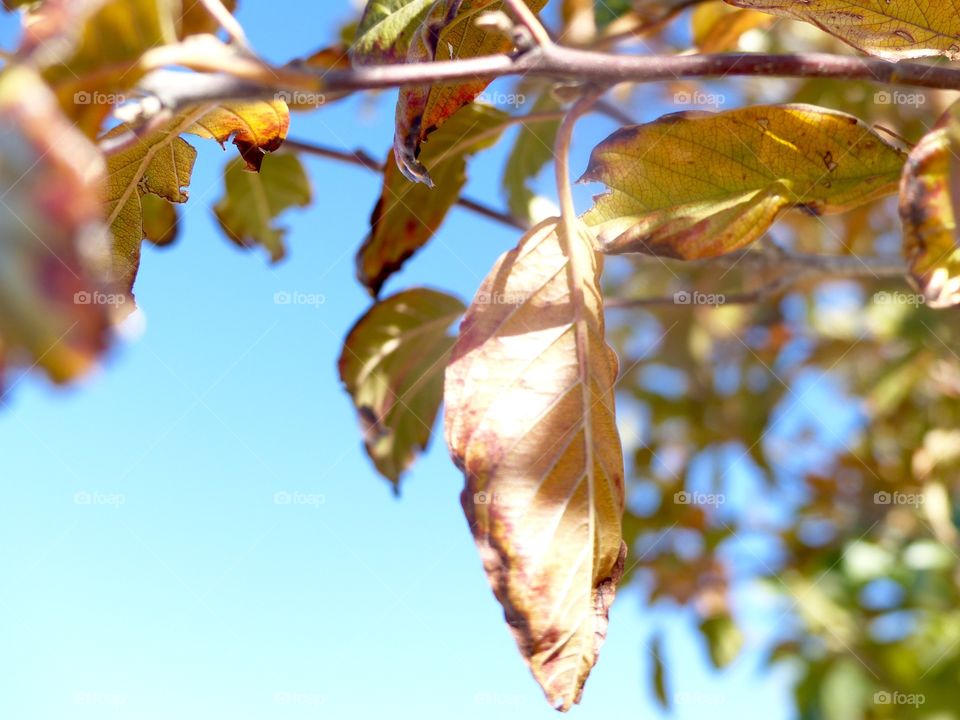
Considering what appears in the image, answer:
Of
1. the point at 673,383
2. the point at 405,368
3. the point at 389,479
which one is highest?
the point at 405,368

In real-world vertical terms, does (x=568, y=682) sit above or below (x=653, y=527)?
above

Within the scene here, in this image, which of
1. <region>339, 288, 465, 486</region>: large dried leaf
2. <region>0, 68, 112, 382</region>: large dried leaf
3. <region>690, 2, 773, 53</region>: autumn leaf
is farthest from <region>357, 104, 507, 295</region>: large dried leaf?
<region>0, 68, 112, 382</region>: large dried leaf

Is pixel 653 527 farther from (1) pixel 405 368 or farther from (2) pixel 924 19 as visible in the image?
(2) pixel 924 19

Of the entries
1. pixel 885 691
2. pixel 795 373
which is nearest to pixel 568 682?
pixel 885 691

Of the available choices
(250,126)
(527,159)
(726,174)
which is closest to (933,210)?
(726,174)

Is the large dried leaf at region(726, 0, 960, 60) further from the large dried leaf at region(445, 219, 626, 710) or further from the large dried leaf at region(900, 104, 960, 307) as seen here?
the large dried leaf at region(445, 219, 626, 710)

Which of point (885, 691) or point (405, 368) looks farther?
point (885, 691)
